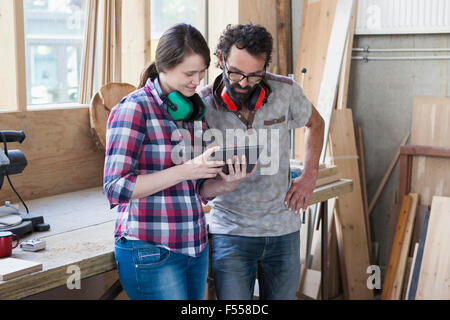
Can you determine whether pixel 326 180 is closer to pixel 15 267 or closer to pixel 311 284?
pixel 311 284

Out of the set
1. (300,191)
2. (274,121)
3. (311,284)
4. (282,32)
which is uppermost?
(282,32)

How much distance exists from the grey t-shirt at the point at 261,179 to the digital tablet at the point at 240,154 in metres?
0.17

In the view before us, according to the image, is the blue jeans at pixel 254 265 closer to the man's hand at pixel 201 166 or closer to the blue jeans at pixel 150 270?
the blue jeans at pixel 150 270

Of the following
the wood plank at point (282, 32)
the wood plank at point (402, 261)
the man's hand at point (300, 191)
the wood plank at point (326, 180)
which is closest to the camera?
the man's hand at point (300, 191)

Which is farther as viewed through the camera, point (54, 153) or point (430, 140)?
point (430, 140)

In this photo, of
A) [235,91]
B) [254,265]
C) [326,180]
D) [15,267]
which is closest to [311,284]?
[326,180]

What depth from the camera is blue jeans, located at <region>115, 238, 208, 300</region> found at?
1.70m

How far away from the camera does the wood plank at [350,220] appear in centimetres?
394

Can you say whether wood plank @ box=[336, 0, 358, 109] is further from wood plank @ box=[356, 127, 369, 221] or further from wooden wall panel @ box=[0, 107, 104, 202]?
wooden wall panel @ box=[0, 107, 104, 202]

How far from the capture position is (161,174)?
5.46 ft

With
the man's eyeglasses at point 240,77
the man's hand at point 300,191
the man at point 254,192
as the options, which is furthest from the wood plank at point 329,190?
the man's eyeglasses at point 240,77

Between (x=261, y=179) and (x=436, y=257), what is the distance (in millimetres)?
1640

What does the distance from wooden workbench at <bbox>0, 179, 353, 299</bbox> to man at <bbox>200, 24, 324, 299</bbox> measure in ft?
1.40

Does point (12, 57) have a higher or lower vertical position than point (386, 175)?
higher
